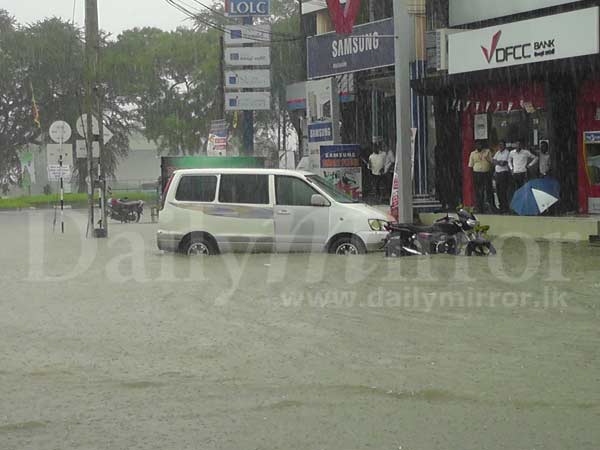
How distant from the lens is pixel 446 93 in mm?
25938

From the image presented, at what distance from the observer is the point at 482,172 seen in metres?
23.8

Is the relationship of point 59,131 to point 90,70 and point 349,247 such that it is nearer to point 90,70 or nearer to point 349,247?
point 90,70

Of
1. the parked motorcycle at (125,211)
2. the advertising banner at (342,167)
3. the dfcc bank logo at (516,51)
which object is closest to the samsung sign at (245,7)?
the parked motorcycle at (125,211)

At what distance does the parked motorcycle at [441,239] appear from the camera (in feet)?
60.1

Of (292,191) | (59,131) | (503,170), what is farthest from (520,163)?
(59,131)

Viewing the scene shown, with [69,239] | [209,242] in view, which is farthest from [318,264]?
[69,239]

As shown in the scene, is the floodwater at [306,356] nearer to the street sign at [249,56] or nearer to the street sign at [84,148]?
the street sign at [84,148]

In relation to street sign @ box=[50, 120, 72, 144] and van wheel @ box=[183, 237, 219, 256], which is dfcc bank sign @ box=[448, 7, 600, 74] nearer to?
van wheel @ box=[183, 237, 219, 256]

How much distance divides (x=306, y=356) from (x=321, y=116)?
64.7ft

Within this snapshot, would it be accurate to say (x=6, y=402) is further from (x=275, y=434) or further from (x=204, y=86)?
(x=204, y=86)

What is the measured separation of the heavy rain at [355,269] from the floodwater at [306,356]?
4 cm

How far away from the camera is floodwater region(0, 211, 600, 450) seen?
6910mm

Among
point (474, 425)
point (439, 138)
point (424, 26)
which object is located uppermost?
point (424, 26)

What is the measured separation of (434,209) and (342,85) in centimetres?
751
